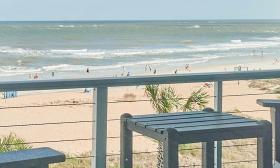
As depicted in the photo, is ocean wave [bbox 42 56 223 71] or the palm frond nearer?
the palm frond

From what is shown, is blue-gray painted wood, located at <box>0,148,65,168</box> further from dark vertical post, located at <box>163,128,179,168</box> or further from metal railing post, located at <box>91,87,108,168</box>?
metal railing post, located at <box>91,87,108,168</box>

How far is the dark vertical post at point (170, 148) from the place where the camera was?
2.32 meters

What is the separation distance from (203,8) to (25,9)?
20.1m

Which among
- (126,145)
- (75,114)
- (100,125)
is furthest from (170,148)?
(75,114)

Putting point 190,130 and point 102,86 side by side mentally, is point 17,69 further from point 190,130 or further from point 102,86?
point 190,130

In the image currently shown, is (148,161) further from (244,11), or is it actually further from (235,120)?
(244,11)

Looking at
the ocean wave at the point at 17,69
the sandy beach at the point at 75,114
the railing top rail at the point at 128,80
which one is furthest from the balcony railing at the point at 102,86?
the ocean wave at the point at 17,69

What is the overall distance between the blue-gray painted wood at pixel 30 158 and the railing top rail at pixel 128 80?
0.61 m

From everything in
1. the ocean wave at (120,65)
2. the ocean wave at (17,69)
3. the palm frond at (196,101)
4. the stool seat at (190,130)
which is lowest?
the stool seat at (190,130)

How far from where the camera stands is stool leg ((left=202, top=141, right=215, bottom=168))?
2.91 metres

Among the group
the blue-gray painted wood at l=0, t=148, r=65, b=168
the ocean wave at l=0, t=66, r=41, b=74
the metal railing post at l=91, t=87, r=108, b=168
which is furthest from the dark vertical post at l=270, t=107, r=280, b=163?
the ocean wave at l=0, t=66, r=41, b=74

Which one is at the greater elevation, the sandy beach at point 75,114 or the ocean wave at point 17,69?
the ocean wave at point 17,69

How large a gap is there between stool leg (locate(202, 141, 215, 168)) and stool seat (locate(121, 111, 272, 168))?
20 cm

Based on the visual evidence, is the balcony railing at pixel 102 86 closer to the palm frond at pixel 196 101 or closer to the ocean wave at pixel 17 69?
the palm frond at pixel 196 101
